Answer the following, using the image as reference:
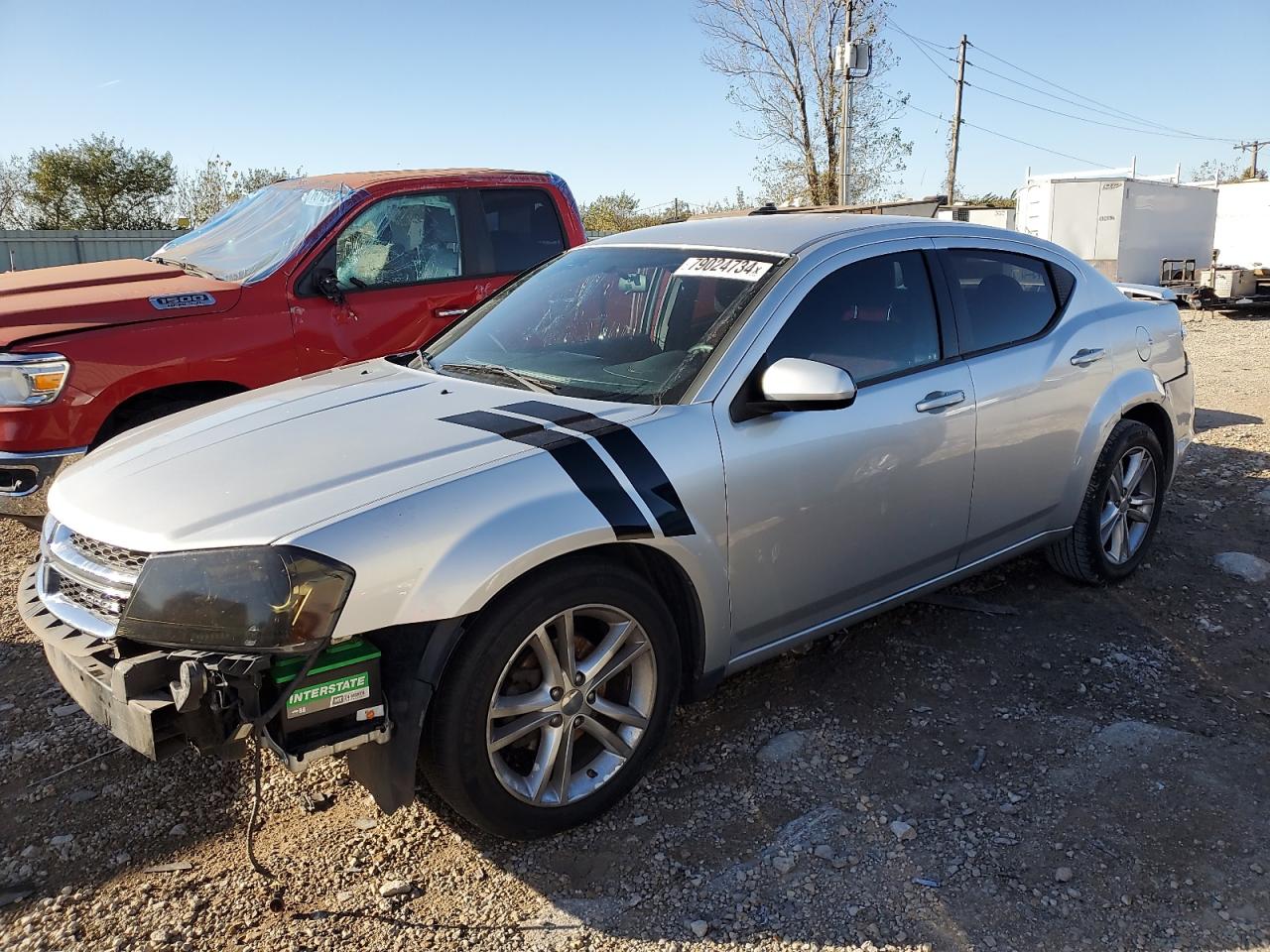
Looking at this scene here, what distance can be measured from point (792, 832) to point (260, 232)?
15.7 ft

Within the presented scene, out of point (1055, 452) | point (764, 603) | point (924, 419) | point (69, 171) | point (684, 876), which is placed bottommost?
point (684, 876)

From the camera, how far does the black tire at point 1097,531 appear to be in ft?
14.3

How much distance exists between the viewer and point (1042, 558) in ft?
15.9

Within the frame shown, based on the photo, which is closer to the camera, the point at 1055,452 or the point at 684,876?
the point at 684,876

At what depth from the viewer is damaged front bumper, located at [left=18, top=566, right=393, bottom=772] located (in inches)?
86.8

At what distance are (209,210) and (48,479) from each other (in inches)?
953

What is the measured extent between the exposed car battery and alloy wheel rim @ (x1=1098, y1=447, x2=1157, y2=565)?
3446 mm

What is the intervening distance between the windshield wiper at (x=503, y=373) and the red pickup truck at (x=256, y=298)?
190 centimetres

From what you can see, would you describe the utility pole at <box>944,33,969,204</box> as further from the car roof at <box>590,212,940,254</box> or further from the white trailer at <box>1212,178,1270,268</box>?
the car roof at <box>590,212,940,254</box>

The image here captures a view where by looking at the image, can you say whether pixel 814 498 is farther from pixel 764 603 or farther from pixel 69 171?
pixel 69 171

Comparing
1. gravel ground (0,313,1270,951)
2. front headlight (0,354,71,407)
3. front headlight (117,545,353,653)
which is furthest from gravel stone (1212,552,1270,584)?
front headlight (0,354,71,407)

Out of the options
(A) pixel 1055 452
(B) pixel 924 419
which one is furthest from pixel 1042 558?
(B) pixel 924 419

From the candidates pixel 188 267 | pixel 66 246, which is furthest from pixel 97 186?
pixel 188 267

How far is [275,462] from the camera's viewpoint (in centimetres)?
265
